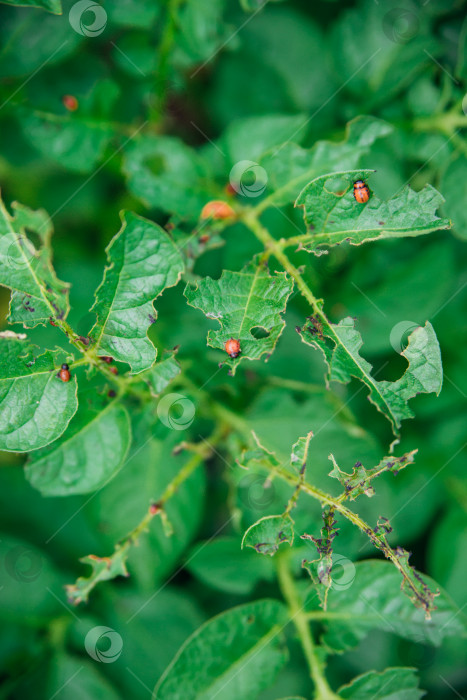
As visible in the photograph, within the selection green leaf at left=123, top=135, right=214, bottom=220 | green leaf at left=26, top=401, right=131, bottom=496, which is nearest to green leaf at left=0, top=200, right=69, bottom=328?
green leaf at left=26, top=401, right=131, bottom=496

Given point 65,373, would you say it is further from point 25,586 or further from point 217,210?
point 25,586

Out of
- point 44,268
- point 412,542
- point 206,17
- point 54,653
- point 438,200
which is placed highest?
point 206,17

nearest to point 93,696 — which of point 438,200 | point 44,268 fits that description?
point 44,268

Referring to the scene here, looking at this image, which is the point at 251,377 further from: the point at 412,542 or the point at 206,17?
the point at 206,17

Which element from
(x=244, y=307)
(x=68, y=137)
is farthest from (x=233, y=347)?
(x=68, y=137)

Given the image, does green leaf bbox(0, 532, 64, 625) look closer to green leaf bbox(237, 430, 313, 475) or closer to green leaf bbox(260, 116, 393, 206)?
green leaf bbox(237, 430, 313, 475)

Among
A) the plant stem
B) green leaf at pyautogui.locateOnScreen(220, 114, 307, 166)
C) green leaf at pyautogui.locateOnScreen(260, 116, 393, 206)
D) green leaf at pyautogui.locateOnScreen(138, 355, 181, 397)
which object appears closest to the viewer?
green leaf at pyautogui.locateOnScreen(138, 355, 181, 397)
